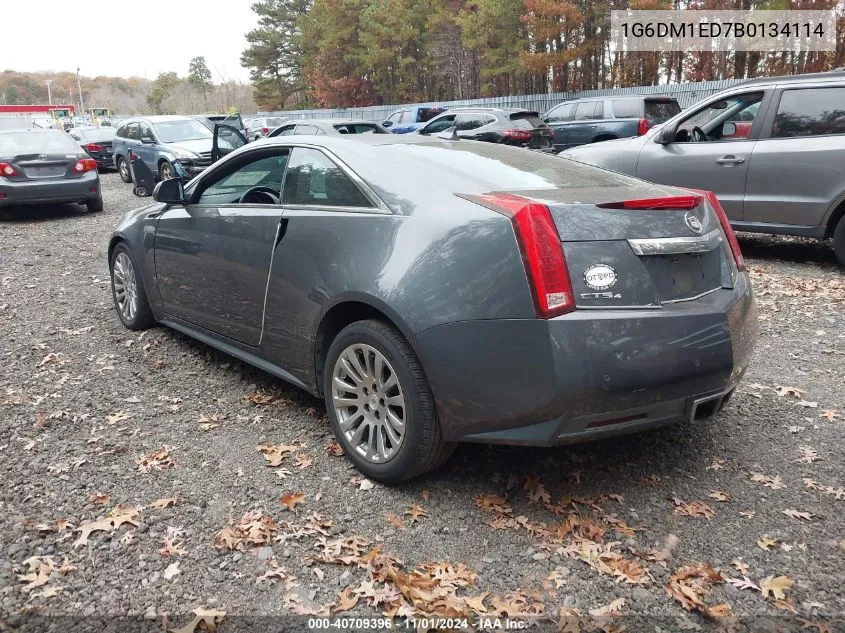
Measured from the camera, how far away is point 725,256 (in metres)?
A: 3.31

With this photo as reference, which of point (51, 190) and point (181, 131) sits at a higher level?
point (181, 131)

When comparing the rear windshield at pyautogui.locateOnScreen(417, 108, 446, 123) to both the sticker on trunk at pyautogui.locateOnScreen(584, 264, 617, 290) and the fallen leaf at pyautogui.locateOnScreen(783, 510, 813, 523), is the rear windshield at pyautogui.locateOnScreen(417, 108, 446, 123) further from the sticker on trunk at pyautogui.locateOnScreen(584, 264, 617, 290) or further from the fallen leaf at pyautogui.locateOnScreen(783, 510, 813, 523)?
the fallen leaf at pyautogui.locateOnScreen(783, 510, 813, 523)

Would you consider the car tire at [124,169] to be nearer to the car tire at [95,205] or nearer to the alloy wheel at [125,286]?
the car tire at [95,205]

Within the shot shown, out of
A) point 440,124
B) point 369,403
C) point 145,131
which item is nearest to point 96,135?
point 145,131

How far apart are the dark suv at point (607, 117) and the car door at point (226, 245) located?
12.5m

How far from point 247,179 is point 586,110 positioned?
14570 mm

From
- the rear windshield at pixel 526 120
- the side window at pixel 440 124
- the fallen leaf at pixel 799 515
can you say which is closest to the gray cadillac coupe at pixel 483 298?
the fallen leaf at pixel 799 515

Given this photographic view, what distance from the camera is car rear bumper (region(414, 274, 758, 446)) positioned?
2.69 meters

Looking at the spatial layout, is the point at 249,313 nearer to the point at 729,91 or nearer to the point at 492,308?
the point at 492,308

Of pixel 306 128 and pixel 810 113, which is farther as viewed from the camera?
pixel 306 128

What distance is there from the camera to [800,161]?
6.90m

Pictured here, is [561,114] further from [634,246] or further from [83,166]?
[634,246]

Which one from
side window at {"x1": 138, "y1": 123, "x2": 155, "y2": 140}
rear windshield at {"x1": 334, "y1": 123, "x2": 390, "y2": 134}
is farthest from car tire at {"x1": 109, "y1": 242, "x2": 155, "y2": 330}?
side window at {"x1": 138, "y1": 123, "x2": 155, "y2": 140}

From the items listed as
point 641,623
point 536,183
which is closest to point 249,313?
point 536,183
